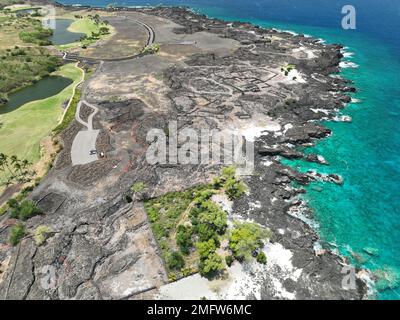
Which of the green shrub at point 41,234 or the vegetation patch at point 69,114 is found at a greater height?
the vegetation patch at point 69,114

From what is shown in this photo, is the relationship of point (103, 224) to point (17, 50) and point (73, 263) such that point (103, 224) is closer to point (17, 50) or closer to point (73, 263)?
point (73, 263)

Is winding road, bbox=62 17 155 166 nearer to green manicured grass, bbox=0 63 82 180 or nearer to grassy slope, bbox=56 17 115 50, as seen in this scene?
green manicured grass, bbox=0 63 82 180

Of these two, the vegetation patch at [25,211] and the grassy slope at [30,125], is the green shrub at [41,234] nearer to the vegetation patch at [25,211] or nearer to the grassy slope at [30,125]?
the vegetation patch at [25,211]

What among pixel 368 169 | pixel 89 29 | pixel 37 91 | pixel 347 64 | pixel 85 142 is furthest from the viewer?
pixel 89 29

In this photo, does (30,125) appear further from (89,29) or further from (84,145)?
(89,29)

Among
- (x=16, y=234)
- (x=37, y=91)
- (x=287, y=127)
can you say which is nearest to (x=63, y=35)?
(x=37, y=91)

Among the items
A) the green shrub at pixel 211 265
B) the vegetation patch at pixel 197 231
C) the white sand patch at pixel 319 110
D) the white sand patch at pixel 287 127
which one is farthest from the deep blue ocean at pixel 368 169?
the green shrub at pixel 211 265

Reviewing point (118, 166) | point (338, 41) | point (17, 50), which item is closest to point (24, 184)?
point (118, 166)
